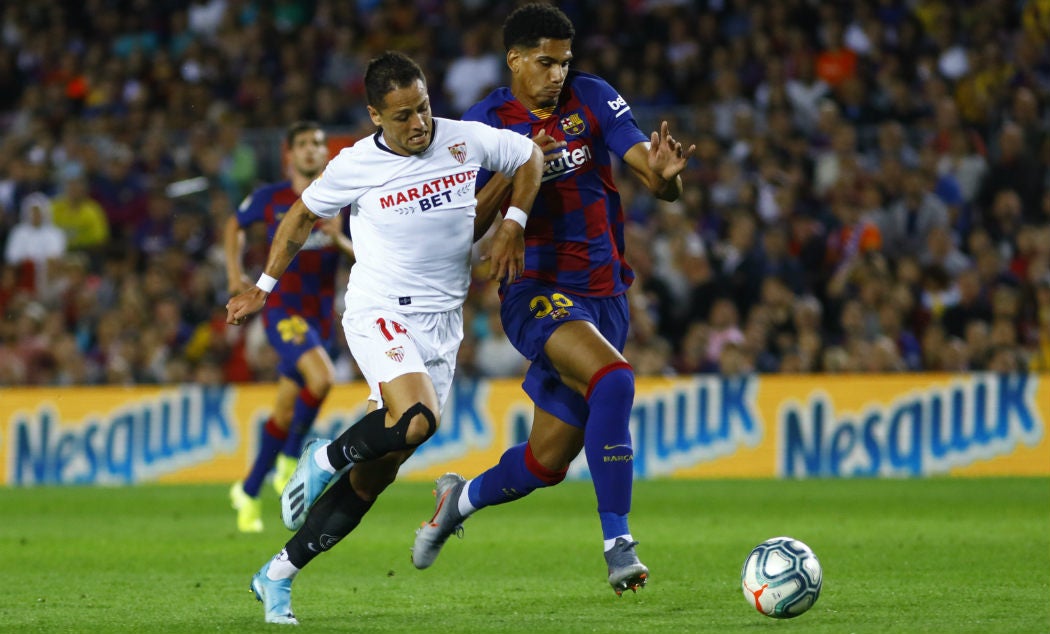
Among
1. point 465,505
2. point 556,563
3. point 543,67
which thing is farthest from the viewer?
point 556,563

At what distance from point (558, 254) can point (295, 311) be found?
4.02 m

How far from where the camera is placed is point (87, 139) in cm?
1833

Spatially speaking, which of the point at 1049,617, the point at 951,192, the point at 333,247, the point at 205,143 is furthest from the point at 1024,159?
the point at 1049,617

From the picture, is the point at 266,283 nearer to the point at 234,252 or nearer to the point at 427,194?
the point at 427,194

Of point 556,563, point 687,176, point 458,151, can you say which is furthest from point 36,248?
point 458,151

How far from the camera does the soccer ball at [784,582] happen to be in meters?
5.64

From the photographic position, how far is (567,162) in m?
6.72

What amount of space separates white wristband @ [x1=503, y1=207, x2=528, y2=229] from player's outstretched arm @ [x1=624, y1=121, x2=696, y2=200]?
518 millimetres

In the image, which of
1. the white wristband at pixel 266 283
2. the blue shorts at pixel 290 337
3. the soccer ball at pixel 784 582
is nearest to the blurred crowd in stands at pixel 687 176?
the blue shorts at pixel 290 337

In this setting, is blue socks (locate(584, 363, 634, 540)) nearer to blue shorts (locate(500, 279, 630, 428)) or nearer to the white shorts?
blue shorts (locate(500, 279, 630, 428))

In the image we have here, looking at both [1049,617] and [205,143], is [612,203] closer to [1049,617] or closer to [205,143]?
[1049,617]

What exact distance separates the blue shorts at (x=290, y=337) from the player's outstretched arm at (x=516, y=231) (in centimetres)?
406

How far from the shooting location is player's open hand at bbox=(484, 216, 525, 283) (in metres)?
6.15

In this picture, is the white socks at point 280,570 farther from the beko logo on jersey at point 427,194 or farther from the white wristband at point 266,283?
the beko logo on jersey at point 427,194
